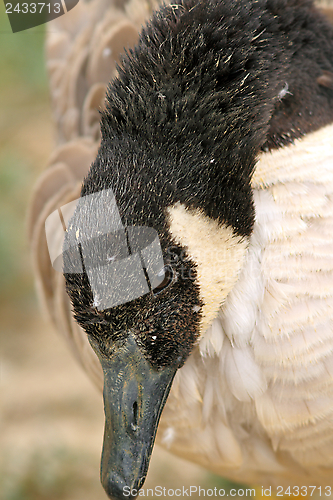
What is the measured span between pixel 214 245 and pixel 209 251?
0.07ft

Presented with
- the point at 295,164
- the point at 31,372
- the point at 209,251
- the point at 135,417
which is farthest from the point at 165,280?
the point at 31,372

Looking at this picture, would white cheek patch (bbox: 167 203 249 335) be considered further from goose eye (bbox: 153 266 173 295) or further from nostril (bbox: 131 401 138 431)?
nostril (bbox: 131 401 138 431)

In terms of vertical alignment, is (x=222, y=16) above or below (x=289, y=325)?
above

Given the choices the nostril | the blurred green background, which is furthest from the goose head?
the blurred green background

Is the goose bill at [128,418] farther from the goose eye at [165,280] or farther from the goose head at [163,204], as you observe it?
the goose eye at [165,280]

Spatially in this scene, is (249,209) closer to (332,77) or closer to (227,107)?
(227,107)

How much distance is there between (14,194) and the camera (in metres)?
2.97

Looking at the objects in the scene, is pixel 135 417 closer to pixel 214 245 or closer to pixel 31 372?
pixel 214 245

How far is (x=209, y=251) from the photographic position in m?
0.97

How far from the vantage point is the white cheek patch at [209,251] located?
3.05 ft

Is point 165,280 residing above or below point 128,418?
above

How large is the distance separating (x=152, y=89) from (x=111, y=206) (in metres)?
0.25

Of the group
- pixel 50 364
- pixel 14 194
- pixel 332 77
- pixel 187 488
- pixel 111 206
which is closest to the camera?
pixel 111 206

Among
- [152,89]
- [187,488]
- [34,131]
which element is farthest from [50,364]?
[152,89]
